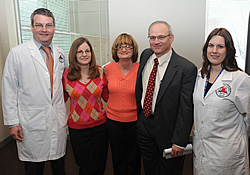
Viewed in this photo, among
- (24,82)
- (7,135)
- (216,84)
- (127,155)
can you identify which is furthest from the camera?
(7,135)

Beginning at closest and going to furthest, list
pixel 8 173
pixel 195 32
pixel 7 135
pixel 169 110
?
pixel 169 110, pixel 8 173, pixel 195 32, pixel 7 135

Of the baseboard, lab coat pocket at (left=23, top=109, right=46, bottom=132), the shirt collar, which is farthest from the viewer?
the baseboard

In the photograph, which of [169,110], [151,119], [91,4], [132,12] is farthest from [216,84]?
[91,4]

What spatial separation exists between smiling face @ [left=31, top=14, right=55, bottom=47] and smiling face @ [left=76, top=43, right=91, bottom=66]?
0.96ft

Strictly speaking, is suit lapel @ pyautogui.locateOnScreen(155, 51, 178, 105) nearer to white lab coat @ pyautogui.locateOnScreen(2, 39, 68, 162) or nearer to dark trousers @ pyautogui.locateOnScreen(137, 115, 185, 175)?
dark trousers @ pyautogui.locateOnScreen(137, 115, 185, 175)

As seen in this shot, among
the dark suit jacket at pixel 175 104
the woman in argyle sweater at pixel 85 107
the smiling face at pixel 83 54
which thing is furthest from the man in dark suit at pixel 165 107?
the smiling face at pixel 83 54

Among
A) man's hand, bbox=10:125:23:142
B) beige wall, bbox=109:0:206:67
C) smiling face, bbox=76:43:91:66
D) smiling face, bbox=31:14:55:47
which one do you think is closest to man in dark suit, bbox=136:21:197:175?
smiling face, bbox=76:43:91:66

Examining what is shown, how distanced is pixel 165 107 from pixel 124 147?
0.69 meters

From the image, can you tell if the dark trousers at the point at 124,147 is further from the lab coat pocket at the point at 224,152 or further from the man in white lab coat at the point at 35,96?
the lab coat pocket at the point at 224,152

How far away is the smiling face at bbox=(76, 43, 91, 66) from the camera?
1.92m

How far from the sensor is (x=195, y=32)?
10.3 feet

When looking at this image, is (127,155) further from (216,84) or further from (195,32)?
A: (195,32)

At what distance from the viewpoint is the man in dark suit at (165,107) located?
1.63 m

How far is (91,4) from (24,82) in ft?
7.24
